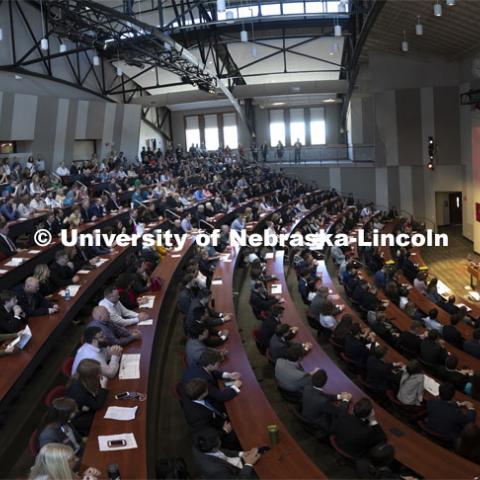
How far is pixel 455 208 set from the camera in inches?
936

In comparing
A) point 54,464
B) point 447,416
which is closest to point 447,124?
point 447,416

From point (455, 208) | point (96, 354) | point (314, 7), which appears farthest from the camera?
point (455, 208)

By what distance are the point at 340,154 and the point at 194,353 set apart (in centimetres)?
2297

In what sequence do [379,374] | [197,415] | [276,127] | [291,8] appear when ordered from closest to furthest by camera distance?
[197,415] → [379,374] → [291,8] → [276,127]

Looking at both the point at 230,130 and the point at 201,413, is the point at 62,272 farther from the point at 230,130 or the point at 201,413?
the point at 230,130

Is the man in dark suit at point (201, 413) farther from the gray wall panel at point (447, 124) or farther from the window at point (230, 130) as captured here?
the window at point (230, 130)

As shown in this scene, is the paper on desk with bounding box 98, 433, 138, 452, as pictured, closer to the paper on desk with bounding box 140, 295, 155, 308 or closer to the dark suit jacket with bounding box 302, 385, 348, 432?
the dark suit jacket with bounding box 302, 385, 348, 432

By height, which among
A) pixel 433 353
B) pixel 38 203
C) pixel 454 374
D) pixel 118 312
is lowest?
pixel 454 374

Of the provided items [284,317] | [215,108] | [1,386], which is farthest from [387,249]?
[215,108]

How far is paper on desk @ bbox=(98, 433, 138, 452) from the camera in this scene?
13.8 ft

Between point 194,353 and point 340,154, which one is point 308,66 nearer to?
point 340,154

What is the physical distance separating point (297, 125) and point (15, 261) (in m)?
24.6

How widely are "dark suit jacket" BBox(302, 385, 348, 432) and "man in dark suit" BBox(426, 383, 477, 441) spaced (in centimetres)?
110

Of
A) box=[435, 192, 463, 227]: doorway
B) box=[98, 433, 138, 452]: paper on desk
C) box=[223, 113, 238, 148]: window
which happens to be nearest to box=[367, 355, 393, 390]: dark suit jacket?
box=[98, 433, 138, 452]: paper on desk
